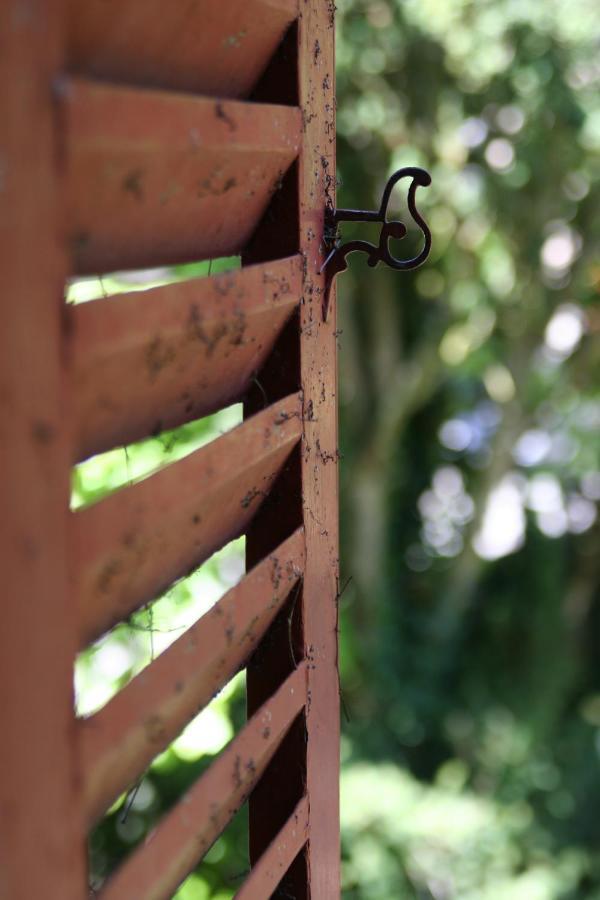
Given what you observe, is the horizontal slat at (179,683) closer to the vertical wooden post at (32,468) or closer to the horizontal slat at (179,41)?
the vertical wooden post at (32,468)

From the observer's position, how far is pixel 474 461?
7.33 meters

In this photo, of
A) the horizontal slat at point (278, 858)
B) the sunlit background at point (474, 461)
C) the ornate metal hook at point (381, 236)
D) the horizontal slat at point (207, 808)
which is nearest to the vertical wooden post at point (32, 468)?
the horizontal slat at point (207, 808)

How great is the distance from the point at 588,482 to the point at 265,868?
22.5 feet

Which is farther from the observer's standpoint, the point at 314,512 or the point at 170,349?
the point at 314,512

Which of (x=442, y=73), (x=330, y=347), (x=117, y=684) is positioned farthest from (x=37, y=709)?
(x=442, y=73)

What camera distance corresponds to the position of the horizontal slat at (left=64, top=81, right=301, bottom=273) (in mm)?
618

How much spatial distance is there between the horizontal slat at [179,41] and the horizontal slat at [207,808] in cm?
45

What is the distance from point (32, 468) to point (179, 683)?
27 cm

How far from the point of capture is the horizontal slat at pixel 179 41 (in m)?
0.64

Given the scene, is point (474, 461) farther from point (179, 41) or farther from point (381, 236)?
point (179, 41)

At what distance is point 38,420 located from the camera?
55 cm

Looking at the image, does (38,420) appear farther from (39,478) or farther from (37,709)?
(37,709)

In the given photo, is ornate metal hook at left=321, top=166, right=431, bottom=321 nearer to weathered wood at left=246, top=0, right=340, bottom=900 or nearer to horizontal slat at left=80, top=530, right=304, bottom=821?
weathered wood at left=246, top=0, right=340, bottom=900

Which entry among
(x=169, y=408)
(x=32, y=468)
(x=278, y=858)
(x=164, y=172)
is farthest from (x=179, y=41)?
(x=278, y=858)
